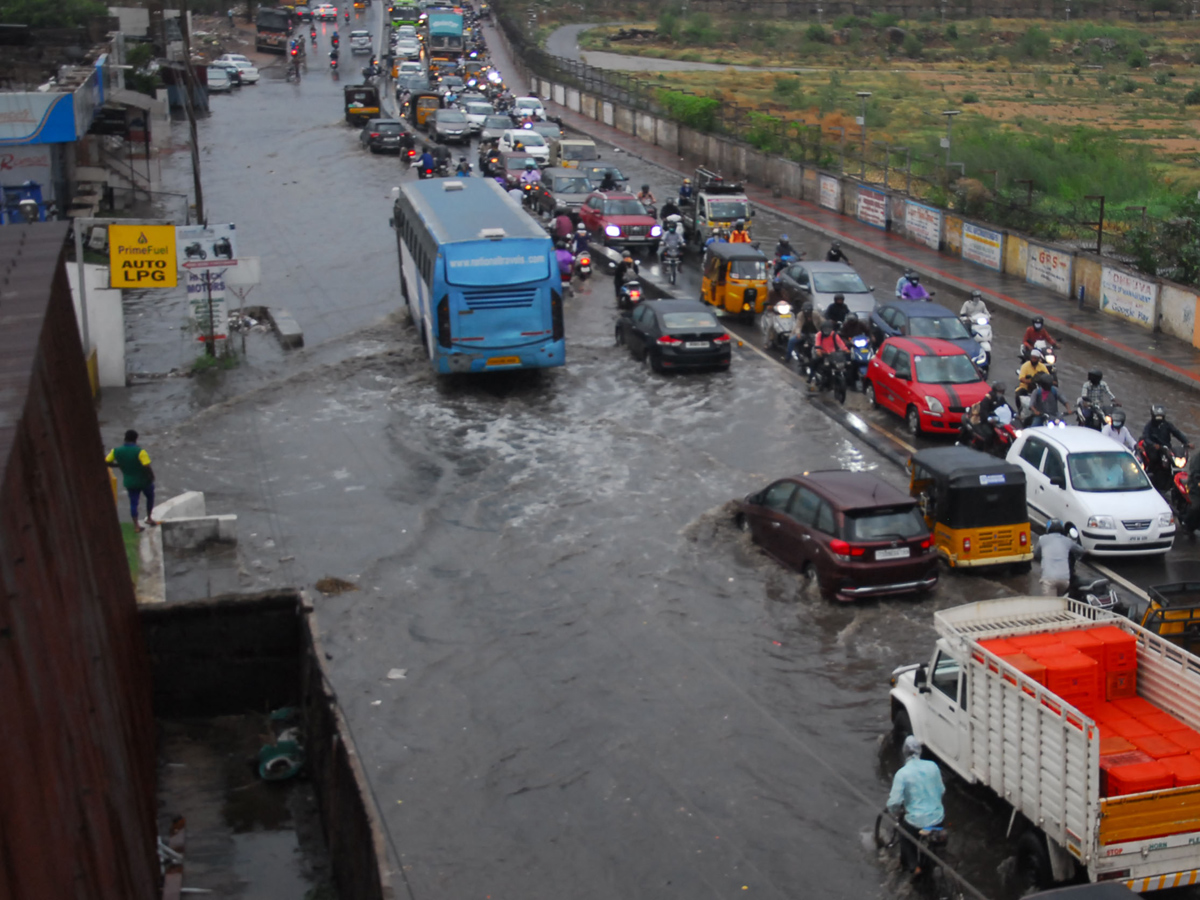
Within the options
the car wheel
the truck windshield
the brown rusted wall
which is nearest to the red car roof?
the car wheel

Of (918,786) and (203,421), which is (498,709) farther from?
(203,421)

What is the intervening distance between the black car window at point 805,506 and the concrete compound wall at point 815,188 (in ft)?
51.3

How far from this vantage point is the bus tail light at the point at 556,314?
2592cm

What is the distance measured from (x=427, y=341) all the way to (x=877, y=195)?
20781 mm

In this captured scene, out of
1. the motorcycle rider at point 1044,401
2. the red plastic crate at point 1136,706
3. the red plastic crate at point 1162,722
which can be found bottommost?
the motorcycle rider at point 1044,401

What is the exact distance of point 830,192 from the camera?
47031mm

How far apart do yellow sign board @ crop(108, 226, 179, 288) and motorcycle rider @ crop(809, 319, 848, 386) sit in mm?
12293

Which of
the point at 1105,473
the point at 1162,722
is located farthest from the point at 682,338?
the point at 1162,722

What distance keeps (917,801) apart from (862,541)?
588 cm

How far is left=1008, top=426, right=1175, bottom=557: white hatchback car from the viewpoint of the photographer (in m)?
17.7

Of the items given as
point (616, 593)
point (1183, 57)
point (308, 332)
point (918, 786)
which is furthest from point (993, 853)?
point (1183, 57)

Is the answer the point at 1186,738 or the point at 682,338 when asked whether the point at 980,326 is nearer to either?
the point at 682,338

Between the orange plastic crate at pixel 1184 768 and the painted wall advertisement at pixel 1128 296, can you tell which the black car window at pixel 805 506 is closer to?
the orange plastic crate at pixel 1184 768

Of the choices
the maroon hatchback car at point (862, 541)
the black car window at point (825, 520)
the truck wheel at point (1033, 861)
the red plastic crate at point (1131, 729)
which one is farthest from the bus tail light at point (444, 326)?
the truck wheel at point (1033, 861)
